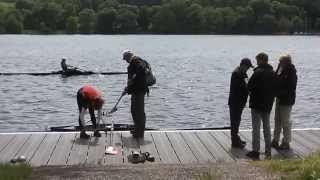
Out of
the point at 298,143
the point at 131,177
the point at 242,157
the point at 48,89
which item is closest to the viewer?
the point at 131,177

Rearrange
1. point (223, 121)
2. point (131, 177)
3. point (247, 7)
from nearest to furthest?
point (131, 177)
point (223, 121)
point (247, 7)

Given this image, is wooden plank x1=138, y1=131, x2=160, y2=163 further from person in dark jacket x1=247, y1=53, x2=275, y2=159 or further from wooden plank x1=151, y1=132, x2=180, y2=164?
person in dark jacket x1=247, y1=53, x2=275, y2=159

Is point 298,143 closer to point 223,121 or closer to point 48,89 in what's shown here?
point 223,121

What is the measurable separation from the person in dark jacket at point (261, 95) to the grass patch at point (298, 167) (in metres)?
1.71

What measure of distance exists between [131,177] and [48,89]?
126 feet

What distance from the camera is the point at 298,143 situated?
14516 millimetres

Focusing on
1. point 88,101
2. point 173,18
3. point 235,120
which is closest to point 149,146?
point 88,101

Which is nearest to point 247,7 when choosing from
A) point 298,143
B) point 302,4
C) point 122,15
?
point 302,4

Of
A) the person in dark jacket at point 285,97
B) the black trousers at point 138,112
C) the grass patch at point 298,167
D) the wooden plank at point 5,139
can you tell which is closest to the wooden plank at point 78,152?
the black trousers at point 138,112

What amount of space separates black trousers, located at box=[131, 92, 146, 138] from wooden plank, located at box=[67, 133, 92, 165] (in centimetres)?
111

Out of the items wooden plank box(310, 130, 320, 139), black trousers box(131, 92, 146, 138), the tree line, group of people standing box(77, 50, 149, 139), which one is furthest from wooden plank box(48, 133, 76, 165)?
the tree line

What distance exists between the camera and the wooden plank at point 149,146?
13.2 m

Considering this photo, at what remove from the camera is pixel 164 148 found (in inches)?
548

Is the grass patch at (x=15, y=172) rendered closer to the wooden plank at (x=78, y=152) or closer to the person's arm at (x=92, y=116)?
the wooden plank at (x=78, y=152)
